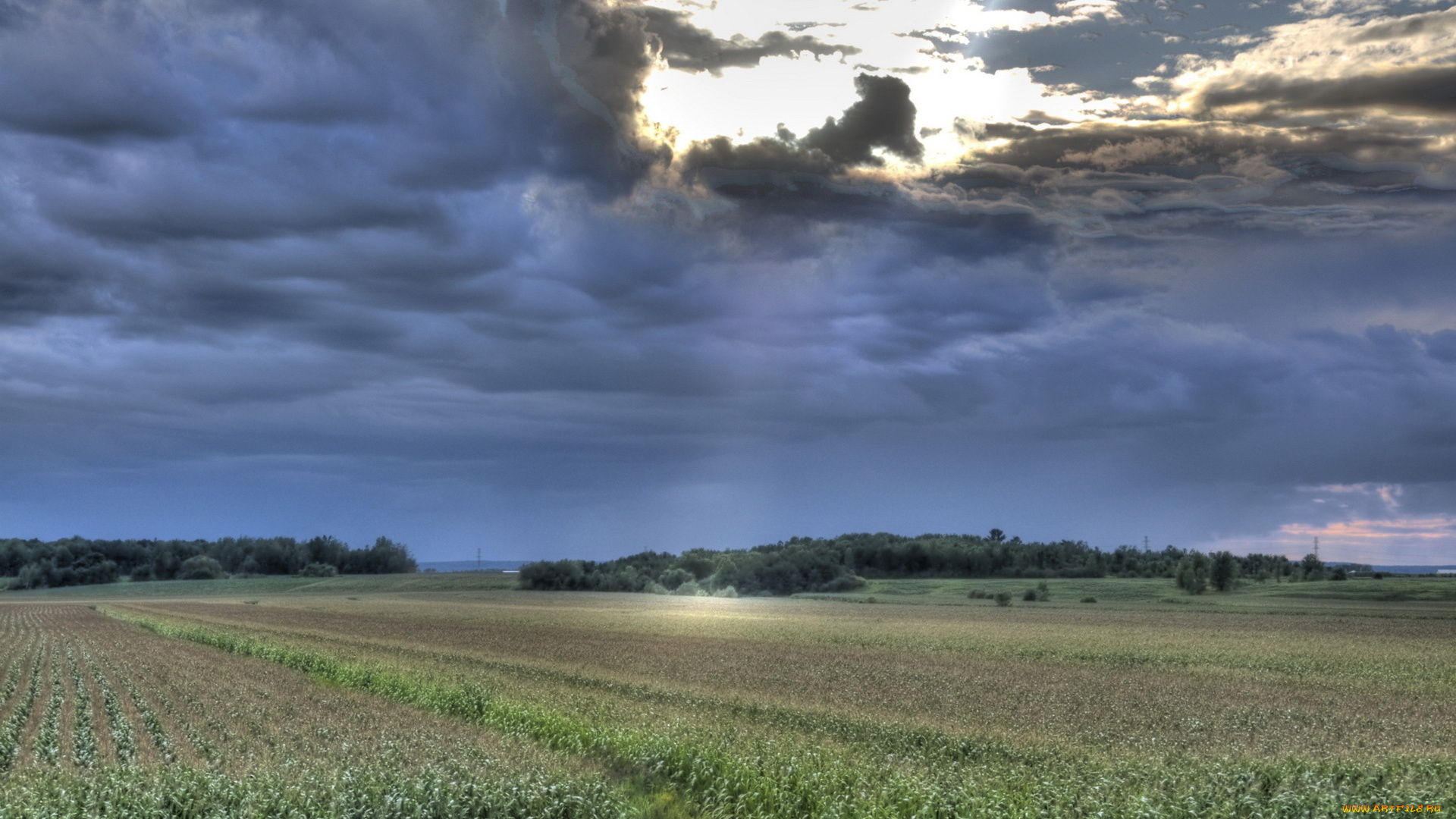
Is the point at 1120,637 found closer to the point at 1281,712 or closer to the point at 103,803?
the point at 1281,712

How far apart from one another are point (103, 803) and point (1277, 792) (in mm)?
20458

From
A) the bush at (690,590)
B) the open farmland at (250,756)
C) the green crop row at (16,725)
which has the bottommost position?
the bush at (690,590)

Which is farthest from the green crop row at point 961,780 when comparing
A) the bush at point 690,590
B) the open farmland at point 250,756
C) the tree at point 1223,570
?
the bush at point 690,590

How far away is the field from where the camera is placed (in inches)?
664

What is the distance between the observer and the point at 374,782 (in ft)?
56.7

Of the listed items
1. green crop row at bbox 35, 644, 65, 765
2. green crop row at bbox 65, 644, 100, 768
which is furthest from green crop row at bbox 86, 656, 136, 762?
green crop row at bbox 35, 644, 65, 765

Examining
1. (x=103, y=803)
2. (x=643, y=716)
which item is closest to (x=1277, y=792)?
(x=643, y=716)

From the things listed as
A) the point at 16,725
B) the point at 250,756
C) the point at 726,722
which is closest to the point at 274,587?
the point at 16,725

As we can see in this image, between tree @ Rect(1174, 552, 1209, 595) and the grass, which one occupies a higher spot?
tree @ Rect(1174, 552, 1209, 595)

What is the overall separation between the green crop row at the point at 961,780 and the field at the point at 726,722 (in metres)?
0.07

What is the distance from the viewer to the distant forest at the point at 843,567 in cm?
16100

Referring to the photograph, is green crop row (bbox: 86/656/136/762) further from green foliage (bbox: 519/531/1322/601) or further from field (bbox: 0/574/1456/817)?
green foliage (bbox: 519/531/1322/601)

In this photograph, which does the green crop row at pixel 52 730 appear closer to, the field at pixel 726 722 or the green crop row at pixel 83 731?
the field at pixel 726 722

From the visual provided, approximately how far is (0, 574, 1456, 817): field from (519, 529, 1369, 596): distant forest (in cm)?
9802
